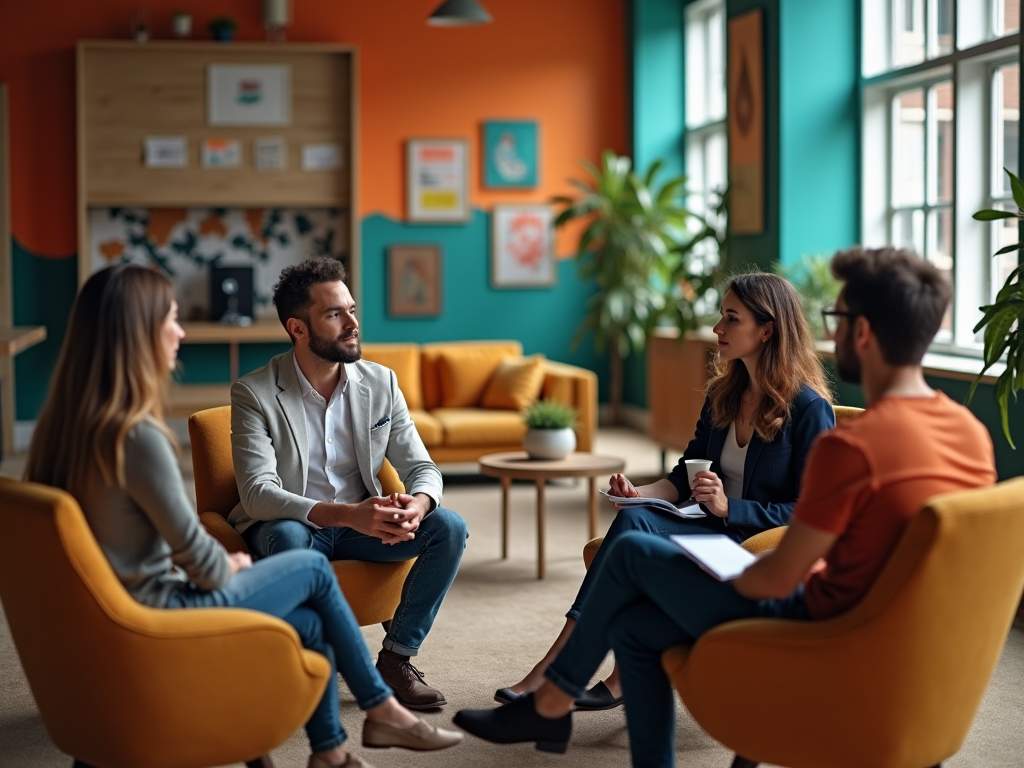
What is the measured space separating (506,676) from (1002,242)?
121 inches

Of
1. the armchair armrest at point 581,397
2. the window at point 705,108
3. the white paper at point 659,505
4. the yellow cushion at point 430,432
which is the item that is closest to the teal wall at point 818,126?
the armchair armrest at point 581,397

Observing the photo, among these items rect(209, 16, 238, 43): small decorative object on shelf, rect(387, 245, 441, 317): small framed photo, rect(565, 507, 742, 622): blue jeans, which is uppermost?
rect(209, 16, 238, 43): small decorative object on shelf

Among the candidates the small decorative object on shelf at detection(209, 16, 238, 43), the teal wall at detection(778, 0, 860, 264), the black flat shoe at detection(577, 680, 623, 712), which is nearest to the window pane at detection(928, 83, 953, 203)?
the teal wall at detection(778, 0, 860, 264)

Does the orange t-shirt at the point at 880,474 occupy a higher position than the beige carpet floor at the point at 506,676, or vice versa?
the orange t-shirt at the point at 880,474

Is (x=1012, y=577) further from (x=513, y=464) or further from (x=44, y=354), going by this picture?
(x=44, y=354)

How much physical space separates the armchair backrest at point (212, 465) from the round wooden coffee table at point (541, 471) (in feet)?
4.88

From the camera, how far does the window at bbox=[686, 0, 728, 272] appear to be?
27.0 feet

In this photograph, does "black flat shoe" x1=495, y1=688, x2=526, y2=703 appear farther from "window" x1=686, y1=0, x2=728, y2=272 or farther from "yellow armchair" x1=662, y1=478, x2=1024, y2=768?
"window" x1=686, y1=0, x2=728, y2=272

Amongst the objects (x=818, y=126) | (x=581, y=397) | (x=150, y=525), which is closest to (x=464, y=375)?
(x=581, y=397)

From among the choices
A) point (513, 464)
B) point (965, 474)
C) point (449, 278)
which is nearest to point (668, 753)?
point (965, 474)

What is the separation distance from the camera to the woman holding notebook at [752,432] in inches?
120

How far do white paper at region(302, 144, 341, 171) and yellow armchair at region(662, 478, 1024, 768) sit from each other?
6628 millimetres

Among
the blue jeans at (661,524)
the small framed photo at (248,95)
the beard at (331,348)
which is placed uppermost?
the small framed photo at (248,95)

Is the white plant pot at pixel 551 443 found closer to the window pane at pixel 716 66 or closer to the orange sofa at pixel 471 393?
the orange sofa at pixel 471 393
